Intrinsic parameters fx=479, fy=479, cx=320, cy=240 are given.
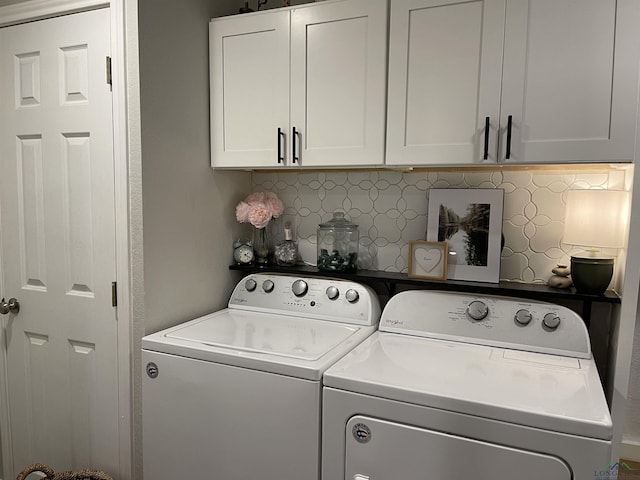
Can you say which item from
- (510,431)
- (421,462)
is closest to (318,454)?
(421,462)

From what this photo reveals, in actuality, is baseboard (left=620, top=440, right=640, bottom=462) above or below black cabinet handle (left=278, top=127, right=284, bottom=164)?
below

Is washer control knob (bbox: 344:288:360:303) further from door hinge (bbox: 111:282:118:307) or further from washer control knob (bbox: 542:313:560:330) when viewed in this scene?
door hinge (bbox: 111:282:118:307)

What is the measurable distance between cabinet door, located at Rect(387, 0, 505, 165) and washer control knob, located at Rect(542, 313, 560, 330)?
58 cm

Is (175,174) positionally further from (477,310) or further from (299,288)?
(477,310)

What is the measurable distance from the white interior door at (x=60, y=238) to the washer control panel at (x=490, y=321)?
1182 mm

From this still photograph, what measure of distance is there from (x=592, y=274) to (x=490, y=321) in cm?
38

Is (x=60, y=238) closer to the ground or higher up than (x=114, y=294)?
higher up

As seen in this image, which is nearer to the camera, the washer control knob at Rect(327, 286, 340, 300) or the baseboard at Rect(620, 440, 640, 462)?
the baseboard at Rect(620, 440, 640, 462)

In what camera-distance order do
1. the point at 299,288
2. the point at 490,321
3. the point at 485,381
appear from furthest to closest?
the point at 299,288
the point at 490,321
the point at 485,381

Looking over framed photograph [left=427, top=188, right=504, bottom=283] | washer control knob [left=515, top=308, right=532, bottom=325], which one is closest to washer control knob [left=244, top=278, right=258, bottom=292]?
framed photograph [left=427, top=188, right=504, bottom=283]

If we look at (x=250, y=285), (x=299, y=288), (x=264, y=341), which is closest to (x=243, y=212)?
(x=250, y=285)

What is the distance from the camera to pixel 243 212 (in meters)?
2.17

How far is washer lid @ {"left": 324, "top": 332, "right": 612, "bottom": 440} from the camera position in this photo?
1.19 metres

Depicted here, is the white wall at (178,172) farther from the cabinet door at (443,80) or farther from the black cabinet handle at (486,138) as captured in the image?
the black cabinet handle at (486,138)
